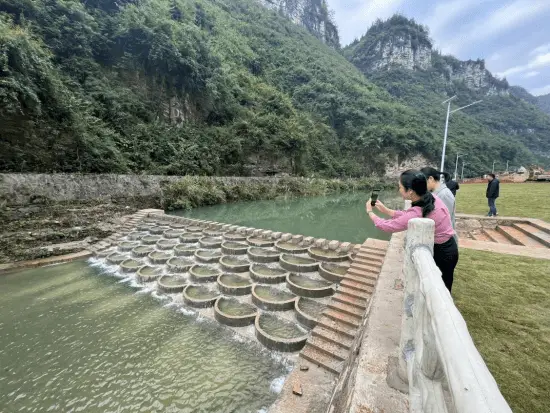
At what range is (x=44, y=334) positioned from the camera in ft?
11.7

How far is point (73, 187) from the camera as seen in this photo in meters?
10.2

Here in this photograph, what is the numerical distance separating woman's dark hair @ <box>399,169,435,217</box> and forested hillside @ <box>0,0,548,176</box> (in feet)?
41.3

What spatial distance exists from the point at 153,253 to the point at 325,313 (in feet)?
16.2

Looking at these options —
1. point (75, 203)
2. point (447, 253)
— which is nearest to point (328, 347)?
point (447, 253)

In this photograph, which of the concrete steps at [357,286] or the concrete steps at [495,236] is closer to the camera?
the concrete steps at [357,286]

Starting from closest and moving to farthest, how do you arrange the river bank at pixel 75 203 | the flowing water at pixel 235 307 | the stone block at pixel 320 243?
the flowing water at pixel 235 307 < the stone block at pixel 320 243 < the river bank at pixel 75 203

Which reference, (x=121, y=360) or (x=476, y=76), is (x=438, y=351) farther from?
(x=476, y=76)

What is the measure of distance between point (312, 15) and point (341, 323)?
99535 mm

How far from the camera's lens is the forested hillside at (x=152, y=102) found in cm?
1010

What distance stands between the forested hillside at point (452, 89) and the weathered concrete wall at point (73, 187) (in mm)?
63621

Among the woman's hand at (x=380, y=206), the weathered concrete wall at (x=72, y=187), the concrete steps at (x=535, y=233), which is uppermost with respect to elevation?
Answer: the woman's hand at (x=380, y=206)

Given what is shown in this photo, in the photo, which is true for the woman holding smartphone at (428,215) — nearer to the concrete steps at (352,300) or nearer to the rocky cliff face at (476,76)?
the concrete steps at (352,300)

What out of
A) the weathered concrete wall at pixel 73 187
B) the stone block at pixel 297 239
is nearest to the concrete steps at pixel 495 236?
the stone block at pixel 297 239

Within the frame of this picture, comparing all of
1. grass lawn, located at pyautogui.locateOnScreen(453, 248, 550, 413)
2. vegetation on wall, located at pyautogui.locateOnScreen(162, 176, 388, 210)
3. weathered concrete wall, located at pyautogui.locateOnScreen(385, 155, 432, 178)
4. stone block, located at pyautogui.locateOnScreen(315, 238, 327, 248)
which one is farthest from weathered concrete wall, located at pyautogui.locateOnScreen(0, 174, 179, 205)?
weathered concrete wall, located at pyautogui.locateOnScreen(385, 155, 432, 178)
